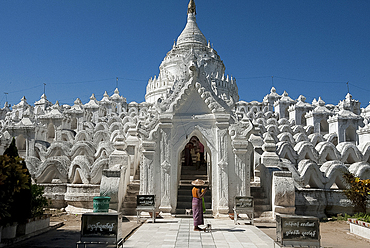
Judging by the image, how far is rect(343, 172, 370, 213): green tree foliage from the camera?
1123cm

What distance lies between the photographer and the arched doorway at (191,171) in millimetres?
12375

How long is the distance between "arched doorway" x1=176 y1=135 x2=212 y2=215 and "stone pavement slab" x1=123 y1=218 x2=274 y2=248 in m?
1.94

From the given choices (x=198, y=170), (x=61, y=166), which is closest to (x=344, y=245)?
(x=198, y=170)

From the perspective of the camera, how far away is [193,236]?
27.7 ft

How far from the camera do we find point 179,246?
7.40 meters

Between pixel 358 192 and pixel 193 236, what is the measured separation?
6.57 metres

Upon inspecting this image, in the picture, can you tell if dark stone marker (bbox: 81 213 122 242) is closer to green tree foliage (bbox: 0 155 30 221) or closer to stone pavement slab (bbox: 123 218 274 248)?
stone pavement slab (bbox: 123 218 274 248)

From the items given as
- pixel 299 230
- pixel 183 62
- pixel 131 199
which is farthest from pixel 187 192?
pixel 183 62

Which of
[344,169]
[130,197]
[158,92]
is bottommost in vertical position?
[130,197]

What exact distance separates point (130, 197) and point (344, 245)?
284 inches

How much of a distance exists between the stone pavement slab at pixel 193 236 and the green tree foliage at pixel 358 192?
13.9ft

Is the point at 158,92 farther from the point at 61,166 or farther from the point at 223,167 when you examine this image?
the point at 223,167

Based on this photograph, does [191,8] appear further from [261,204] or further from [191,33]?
[261,204]

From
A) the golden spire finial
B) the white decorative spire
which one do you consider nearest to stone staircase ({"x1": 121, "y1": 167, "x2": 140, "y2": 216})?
the white decorative spire
